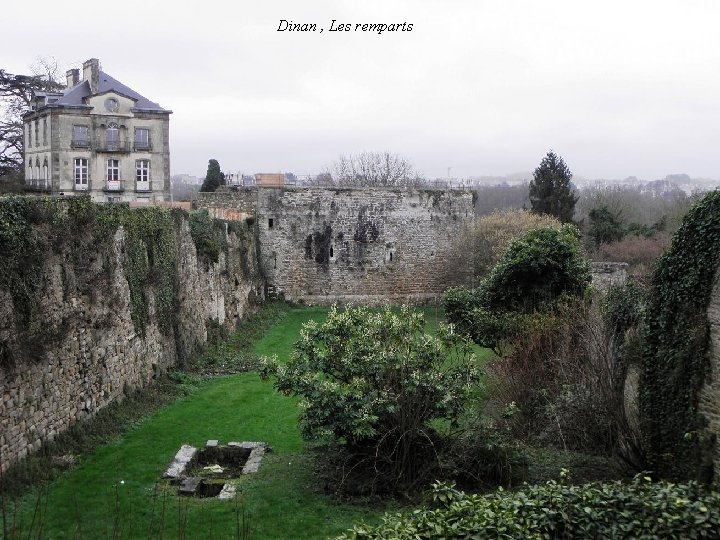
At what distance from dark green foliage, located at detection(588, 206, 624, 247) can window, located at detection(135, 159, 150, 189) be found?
22.4 metres

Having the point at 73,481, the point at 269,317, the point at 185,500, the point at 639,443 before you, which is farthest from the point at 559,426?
the point at 269,317

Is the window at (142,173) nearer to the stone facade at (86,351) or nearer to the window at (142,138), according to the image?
the window at (142,138)

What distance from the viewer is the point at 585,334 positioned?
1302cm

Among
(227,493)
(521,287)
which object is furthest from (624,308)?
(227,493)

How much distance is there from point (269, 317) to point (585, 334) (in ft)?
50.4

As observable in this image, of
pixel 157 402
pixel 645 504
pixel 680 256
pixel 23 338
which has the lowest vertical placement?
pixel 157 402

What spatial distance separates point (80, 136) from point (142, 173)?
3.49 metres

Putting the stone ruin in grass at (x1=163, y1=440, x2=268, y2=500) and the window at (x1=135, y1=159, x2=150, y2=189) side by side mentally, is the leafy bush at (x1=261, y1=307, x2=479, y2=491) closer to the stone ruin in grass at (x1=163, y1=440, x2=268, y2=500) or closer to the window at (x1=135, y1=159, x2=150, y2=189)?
the stone ruin in grass at (x1=163, y1=440, x2=268, y2=500)

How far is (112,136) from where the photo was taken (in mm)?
37156

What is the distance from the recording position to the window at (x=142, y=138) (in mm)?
37969

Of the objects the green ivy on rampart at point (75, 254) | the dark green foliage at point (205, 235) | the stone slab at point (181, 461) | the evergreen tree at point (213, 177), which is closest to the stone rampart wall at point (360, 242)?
the dark green foliage at point (205, 235)

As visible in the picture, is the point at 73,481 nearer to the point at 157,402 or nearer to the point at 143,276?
the point at 157,402

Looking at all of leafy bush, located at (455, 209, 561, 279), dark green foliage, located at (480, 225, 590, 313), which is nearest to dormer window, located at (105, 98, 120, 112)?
leafy bush, located at (455, 209, 561, 279)

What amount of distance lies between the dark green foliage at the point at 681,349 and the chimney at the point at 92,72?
32839 millimetres
